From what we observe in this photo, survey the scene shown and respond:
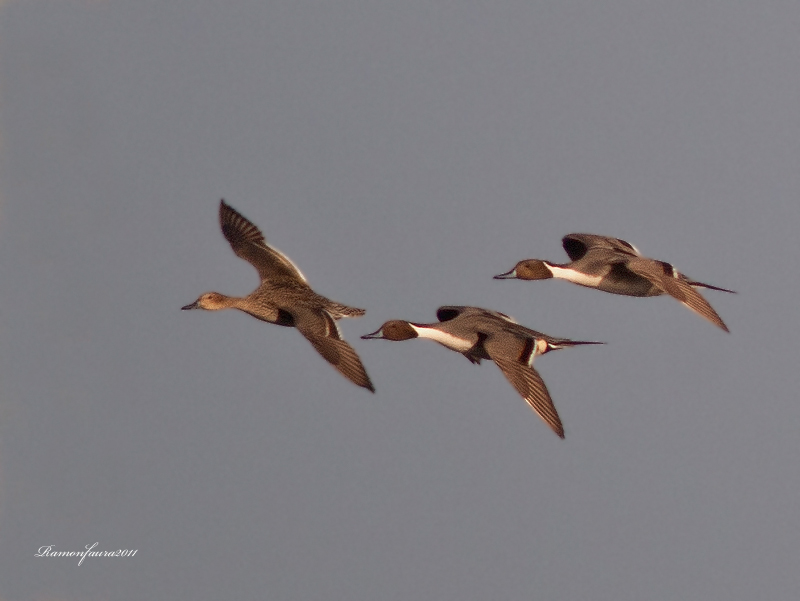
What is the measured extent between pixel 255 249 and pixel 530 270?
3239 mm

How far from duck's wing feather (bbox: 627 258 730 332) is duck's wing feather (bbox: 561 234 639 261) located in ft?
2.45

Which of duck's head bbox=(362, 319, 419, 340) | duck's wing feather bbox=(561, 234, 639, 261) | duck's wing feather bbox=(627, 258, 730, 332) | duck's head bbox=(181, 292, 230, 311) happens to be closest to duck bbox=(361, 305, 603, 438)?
duck's head bbox=(362, 319, 419, 340)

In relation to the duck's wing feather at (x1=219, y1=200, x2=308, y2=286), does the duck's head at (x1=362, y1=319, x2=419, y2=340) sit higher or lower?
lower

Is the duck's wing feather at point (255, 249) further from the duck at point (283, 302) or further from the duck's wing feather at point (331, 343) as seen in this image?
the duck's wing feather at point (331, 343)

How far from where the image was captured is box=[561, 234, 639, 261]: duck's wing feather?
19156mm

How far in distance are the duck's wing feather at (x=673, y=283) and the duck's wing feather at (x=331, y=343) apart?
356 centimetres

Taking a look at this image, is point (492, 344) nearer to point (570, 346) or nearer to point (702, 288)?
point (570, 346)

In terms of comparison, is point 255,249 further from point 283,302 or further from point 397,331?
point 397,331

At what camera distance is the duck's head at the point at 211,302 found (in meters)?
19.0

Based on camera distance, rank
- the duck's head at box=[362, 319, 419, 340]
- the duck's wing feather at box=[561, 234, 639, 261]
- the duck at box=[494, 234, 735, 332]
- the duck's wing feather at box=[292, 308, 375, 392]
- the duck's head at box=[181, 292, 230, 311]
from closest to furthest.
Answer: the duck's wing feather at box=[292, 308, 375, 392] → the duck's head at box=[362, 319, 419, 340] → the duck at box=[494, 234, 735, 332] → the duck's head at box=[181, 292, 230, 311] → the duck's wing feather at box=[561, 234, 639, 261]

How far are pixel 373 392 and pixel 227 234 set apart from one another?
4330mm

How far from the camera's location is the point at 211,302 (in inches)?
757

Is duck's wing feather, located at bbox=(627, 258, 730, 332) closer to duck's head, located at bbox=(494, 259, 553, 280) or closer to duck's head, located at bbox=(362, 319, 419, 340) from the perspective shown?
duck's head, located at bbox=(494, 259, 553, 280)

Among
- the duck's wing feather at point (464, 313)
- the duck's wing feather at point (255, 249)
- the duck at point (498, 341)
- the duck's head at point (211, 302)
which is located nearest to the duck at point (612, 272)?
the duck's wing feather at point (464, 313)
